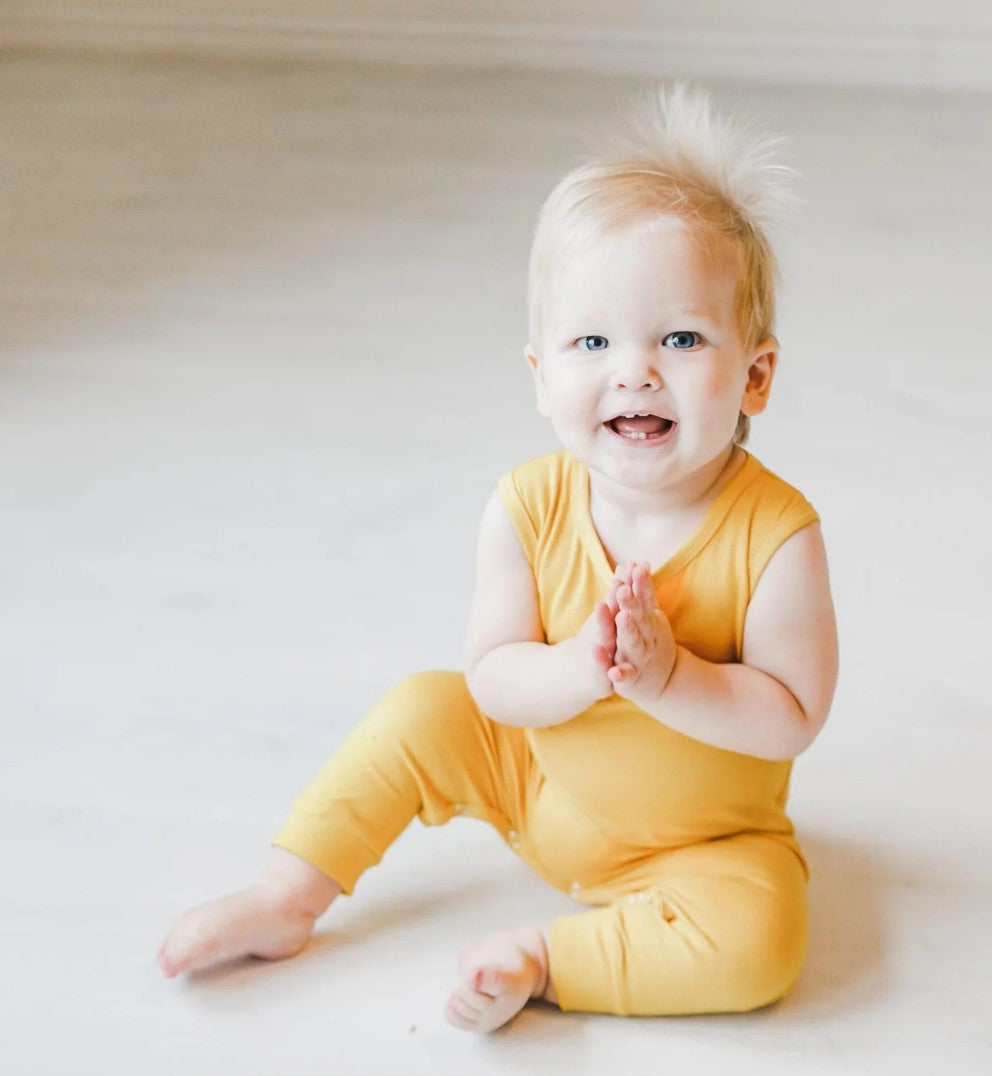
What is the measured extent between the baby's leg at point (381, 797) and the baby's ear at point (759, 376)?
0.28 meters

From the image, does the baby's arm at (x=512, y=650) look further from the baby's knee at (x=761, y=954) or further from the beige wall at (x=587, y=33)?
the beige wall at (x=587, y=33)

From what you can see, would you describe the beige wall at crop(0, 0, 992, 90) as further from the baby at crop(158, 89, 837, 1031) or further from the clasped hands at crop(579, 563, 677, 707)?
the clasped hands at crop(579, 563, 677, 707)

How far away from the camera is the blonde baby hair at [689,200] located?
92 centimetres

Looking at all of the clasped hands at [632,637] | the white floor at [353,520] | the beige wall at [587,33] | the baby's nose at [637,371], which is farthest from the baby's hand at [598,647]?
the beige wall at [587,33]

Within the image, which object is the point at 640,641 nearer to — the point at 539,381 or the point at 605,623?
the point at 605,623

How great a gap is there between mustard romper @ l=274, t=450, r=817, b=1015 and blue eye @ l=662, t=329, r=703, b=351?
109mm

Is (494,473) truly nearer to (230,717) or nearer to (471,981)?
(230,717)

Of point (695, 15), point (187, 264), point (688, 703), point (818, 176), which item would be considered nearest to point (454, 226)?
point (187, 264)

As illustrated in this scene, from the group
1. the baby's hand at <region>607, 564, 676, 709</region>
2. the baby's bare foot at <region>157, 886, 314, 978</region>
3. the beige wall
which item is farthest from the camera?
the beige wall

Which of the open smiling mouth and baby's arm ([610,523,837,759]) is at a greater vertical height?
the open smiling mouth

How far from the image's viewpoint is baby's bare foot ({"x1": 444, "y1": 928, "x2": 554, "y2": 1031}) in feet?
3.15

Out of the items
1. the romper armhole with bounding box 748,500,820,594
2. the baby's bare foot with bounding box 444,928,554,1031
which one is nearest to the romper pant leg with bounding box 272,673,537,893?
the baby's bare foot with bounding box 444,928,554,1031

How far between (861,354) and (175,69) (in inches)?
53.5

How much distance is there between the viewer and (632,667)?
2.99 ft
